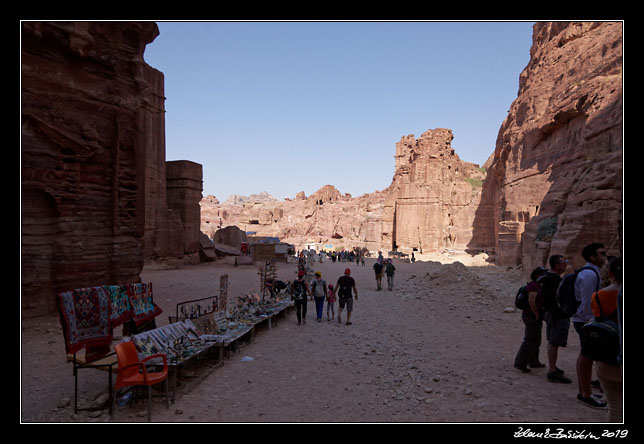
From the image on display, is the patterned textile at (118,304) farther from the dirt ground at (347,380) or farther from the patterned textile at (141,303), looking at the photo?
the dirt ground at (347,380)

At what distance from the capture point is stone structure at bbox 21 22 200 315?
9.45 m

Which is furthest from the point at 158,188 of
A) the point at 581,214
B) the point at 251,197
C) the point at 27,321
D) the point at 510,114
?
the point at 251,197

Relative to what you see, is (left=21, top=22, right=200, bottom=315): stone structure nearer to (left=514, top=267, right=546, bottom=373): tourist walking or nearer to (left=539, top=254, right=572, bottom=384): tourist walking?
(left=514, top=267, right=546, bottom=373): tourist walking

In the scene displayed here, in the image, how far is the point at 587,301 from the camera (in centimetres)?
504

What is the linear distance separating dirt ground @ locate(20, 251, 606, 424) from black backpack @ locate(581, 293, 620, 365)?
46.5 inches

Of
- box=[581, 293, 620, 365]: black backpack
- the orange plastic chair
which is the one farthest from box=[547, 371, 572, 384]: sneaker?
the orange plastic chair

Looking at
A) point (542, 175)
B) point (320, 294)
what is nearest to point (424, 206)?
point (542, 175)

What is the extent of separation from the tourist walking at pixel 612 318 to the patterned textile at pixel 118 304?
6.32 m

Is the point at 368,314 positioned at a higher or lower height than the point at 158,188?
lower

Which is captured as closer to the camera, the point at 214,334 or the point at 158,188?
the point at 214,334

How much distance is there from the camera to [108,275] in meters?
10.8

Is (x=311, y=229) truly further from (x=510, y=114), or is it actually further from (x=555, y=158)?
(x=555, y=158)

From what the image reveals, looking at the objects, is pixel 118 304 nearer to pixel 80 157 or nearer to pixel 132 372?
pixel 132 372

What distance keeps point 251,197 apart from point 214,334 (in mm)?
157930
